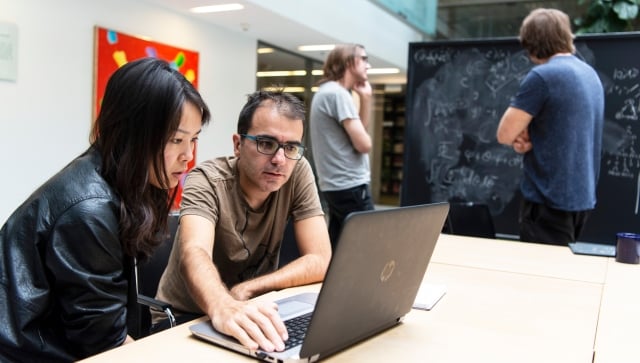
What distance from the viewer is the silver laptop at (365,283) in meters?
0.80

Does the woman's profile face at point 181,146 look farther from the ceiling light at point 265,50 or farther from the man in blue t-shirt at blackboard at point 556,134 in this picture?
the ceiling light at point 265,50

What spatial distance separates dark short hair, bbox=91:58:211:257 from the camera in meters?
1.02

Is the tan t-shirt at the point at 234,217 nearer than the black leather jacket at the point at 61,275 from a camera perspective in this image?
No

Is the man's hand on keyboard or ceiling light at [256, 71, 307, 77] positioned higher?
ceiling light at [256, 71, 307, 77]

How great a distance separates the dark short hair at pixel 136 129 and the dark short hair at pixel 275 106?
495 mm

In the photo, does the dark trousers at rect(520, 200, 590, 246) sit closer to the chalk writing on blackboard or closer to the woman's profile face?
the chalk writing on blackboard

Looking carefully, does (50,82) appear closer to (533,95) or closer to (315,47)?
(533,95)

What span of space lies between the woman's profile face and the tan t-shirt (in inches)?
11.7

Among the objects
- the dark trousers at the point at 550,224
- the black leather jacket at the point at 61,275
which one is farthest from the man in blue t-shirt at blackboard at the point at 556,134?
the black leather jacket at the point at 61,275

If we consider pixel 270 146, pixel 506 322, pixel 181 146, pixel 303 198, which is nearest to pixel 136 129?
pixel 181 146

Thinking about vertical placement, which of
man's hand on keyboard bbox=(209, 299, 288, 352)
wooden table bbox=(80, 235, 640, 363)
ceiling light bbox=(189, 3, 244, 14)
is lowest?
wooden table bbox=(80, 235, 640, 363)

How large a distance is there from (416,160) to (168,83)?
120 inches

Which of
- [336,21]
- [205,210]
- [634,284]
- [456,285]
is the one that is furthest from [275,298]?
[336,21]

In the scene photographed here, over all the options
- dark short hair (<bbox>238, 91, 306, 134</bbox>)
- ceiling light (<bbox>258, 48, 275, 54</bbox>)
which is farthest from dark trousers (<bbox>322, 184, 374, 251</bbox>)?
ceiling light (<bbox>258, 48, 275, 54</bbox>)
